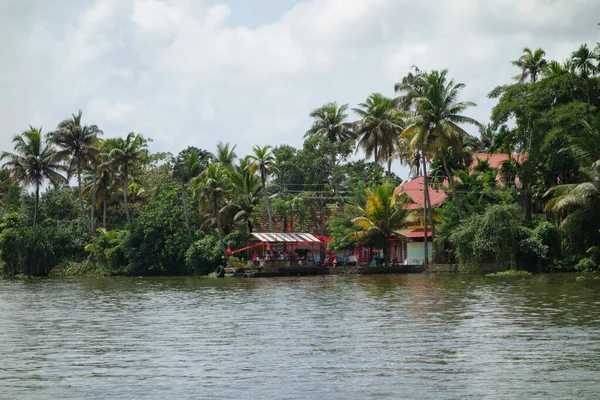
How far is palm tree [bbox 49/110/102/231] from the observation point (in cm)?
6247

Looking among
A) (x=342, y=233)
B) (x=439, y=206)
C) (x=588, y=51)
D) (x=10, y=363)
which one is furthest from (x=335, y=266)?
(x=10, y=363)

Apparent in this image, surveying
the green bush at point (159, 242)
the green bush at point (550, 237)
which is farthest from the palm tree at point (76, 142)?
the green bush at point (550, 237)

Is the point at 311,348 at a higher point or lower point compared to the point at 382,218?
lower

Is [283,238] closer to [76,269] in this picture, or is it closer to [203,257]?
[203,257]

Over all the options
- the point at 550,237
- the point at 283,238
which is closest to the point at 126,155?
the point at 283,238

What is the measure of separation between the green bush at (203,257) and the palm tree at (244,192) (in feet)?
11.1

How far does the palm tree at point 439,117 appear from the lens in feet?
157

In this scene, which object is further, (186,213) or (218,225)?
(186,213)

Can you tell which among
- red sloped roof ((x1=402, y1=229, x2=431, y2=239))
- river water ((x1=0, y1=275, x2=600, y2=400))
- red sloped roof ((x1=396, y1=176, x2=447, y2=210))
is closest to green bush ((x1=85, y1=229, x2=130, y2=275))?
red sloped roof ((x1=402, y1=229, x2=431, y2=239))

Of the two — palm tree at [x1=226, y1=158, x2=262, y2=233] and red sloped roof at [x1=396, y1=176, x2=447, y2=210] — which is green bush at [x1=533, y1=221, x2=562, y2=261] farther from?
palm tree at [x1=226, y1=158, x2=262, y2=233]

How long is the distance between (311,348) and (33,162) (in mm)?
53891

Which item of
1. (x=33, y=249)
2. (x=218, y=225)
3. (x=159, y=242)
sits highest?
(x=218, y=225)

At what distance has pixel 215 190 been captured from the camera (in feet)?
179

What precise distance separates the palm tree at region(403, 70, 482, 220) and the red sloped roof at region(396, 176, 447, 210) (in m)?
6.23
